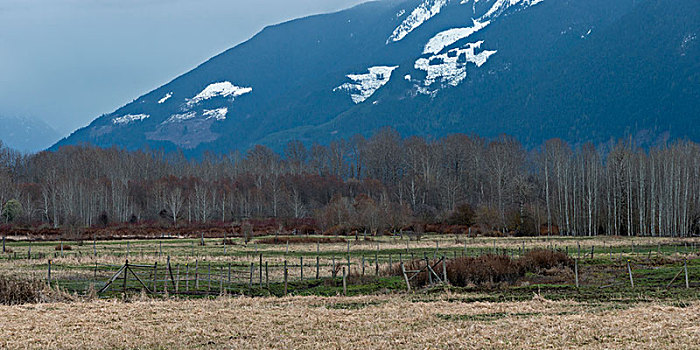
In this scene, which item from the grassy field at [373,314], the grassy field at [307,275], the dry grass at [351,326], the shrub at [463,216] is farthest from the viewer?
the shrub at [463,216]

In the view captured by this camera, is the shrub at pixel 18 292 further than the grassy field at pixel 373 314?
Yes

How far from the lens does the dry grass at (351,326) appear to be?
17.0 metres

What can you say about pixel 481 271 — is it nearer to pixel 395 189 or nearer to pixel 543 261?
pixel 543 261

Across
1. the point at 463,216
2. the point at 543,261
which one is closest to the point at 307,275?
the point at 543,261

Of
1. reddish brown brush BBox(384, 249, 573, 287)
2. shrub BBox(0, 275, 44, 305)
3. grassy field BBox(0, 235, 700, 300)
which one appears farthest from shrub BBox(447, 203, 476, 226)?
shrub BBox(0, 275, 44, 305)

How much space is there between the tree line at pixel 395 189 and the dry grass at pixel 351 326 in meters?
64.5

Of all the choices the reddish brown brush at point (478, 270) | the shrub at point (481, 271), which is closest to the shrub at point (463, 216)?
the reddish brown brush at point (478, 270)

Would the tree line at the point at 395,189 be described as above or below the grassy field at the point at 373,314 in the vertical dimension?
above

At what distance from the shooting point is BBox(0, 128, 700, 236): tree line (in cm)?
8931

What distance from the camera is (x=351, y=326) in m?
19.6

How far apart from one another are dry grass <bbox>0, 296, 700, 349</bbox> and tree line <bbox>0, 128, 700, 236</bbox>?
64472 mm

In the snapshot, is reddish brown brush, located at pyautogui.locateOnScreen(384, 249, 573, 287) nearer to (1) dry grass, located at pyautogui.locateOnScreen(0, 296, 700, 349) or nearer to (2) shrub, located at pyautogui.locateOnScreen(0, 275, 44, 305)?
(1) dry grass, located at pyautogui.locateOnScreen(0, 296, 700, 349)

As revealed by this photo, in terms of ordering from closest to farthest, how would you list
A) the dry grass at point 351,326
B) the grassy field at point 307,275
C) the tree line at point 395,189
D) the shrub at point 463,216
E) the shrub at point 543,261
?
the dry grass at point 351,326 → the grassy field at point 307,275 → the shrub at point 543,261 → the tree line at point 395,189 → the shrub at point 463,216

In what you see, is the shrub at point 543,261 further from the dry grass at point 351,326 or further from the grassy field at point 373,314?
the dry grass at point 351,326
